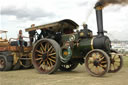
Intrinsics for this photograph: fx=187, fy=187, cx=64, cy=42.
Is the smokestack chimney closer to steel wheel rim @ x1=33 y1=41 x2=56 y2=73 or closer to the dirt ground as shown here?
the dirt ground

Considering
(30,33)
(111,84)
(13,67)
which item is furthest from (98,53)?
(13,67)

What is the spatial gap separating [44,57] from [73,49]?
1.34 metres

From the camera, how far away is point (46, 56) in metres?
8.30

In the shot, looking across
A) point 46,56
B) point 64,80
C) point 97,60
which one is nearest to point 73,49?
point 46,56

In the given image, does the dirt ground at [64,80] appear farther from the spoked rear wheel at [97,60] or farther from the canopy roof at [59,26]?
the canopy roof at [59,26]

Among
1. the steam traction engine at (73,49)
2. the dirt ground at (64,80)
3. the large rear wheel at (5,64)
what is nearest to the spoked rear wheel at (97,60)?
the steam traction engine at (73,49)

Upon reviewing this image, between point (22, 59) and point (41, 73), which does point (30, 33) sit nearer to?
point (22, 59)

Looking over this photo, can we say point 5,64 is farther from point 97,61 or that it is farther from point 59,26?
point 97,61

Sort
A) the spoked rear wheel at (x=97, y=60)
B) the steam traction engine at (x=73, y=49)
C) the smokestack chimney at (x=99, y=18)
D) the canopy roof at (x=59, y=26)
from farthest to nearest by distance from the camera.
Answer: the canopy roof at (x=59, y=26) < the smokestack chimney at (x=99, y=18) < the steam traction engine at (x=73, y=49) < the spoked rear wheel at (x=97, y=60)

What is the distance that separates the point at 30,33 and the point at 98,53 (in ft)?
13.7

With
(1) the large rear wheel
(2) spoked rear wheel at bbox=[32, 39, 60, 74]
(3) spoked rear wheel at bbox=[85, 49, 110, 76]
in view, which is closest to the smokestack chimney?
(3) spoked rear wheel at bbox=[85, 49, 110, 76]

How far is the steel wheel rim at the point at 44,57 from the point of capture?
820 cm

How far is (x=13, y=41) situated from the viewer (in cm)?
1062

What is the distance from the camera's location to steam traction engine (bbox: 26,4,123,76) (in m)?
7.16
